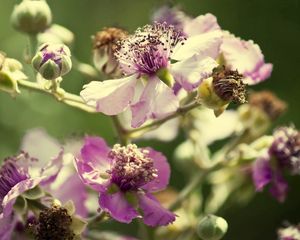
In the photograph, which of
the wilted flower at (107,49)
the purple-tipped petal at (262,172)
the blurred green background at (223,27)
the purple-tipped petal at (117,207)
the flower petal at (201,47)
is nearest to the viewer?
the purple-tipped petal at (117,207)

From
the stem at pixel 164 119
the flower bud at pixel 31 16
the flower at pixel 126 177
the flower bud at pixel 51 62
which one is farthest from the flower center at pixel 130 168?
the flower bud at pixel 31 16

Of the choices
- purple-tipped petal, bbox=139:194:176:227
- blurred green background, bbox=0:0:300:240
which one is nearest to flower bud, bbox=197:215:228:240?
purple-tipped petal, bbox=139:194:176:227

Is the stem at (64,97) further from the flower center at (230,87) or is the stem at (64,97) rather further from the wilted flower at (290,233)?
the wilted flower at (290,233)

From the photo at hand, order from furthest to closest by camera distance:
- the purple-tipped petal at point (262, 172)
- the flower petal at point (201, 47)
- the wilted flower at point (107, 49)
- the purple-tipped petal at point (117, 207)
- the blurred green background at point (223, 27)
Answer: the blurred green background at point (223, 27)
the purple-tipped petal at point (262, 172)
the wilted flower at point (107, 49)
the flower petal at point (201, 47)
the purple-tipped petal at point (117, 207)

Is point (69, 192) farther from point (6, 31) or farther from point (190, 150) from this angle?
point (6, 31)

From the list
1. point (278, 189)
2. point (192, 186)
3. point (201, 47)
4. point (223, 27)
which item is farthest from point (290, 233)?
point (223, 27)
